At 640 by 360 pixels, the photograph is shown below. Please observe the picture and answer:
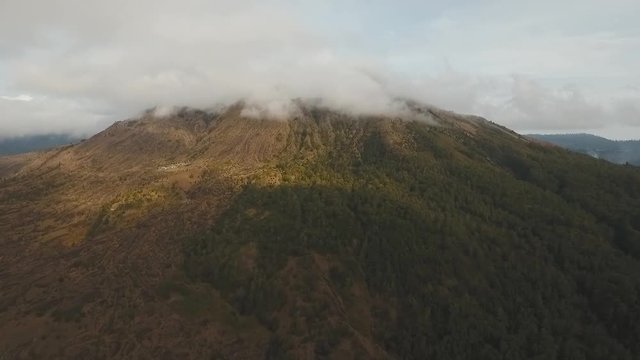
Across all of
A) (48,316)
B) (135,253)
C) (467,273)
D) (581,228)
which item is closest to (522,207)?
(581,228)

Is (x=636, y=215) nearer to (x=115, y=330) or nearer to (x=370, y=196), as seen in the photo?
(x=370, y=196)

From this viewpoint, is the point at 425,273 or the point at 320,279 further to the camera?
the point at 425,273

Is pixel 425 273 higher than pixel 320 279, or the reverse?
pixel 425 273

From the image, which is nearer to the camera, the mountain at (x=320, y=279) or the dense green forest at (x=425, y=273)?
the mountain at (x=320, y=279)

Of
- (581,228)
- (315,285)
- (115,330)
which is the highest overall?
(581,228)

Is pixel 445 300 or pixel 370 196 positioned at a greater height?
pixel 370 196

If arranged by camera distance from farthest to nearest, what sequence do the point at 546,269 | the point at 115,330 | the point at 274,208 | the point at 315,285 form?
the point at 274,208 → the point at 546,269 → the point at 315,285 → the point at 115,330

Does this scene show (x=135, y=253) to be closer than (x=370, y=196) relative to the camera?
Yes

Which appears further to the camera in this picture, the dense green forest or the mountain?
the dense green forest
